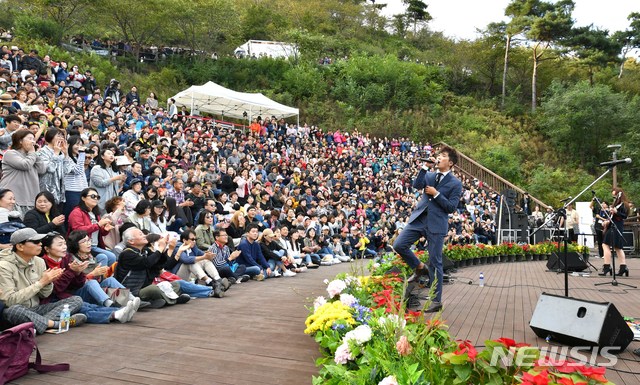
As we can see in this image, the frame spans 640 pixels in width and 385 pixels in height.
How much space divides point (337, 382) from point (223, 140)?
1210 cm

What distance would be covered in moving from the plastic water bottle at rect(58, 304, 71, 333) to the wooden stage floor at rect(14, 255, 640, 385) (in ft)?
0.27

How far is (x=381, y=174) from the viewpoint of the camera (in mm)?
→ 19953

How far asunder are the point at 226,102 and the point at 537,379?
2001cm

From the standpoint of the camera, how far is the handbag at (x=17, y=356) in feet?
9.77

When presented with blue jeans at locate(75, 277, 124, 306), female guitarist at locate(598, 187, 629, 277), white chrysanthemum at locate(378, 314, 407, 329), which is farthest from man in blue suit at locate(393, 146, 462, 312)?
female guitarist at locate(598, 187, 629, 277)

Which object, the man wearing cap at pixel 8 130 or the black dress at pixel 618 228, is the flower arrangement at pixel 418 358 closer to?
the man wearing cap at pixel 8 130

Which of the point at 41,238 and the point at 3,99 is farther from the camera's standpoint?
the point at 3,99

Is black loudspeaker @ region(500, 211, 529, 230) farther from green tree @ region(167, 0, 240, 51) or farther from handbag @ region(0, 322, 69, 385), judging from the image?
green tree @ region(167, 0, 240, 51)

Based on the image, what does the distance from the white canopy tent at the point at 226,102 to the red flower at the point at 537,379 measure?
18.4 m

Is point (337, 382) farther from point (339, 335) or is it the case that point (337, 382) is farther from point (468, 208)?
point (468, 208)

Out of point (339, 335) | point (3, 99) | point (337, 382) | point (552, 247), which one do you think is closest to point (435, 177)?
point (339, 335)

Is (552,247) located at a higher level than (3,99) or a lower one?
lower

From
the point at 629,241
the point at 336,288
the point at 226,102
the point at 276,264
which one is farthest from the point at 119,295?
the point at 226,102
